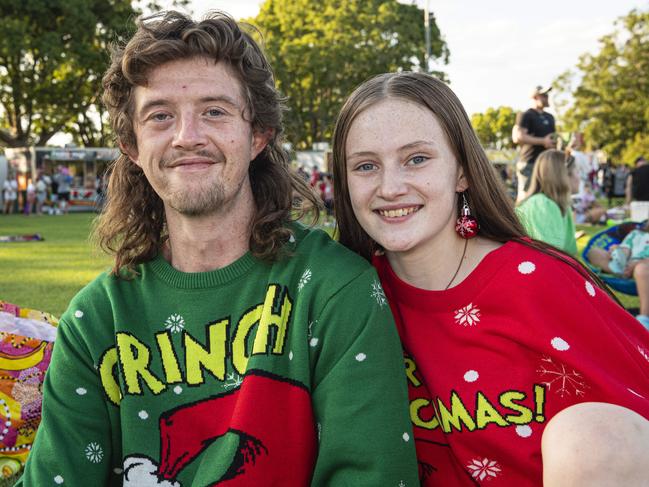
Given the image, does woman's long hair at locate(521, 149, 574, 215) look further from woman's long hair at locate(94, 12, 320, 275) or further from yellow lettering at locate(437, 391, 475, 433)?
yellow lettering at locate(437, 391, 475, 433)

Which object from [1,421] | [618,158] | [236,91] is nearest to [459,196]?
[236,91]

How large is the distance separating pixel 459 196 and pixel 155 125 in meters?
1.18

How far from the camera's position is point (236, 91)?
2.54 metres

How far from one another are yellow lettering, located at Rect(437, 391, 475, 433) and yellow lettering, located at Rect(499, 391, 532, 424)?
0.38 feet

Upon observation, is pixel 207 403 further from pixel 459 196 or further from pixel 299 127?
pixel 299 127

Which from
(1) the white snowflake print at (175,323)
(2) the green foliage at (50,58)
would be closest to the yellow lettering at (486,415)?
(1) the white snowflake print at (175,323)

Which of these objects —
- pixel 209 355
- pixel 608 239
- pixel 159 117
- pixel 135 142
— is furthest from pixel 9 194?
pixel 209 355

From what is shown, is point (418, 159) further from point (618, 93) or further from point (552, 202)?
point (618, 93)

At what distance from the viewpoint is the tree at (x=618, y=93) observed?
46.4 m

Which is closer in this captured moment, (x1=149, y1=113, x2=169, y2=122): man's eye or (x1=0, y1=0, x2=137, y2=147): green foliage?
(x1=149, y1=113, x2=169, y2=122): man's eye

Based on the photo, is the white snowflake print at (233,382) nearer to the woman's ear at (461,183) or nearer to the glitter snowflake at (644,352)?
the woman's ear at (461,183)

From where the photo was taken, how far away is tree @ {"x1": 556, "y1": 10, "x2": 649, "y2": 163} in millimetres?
46438

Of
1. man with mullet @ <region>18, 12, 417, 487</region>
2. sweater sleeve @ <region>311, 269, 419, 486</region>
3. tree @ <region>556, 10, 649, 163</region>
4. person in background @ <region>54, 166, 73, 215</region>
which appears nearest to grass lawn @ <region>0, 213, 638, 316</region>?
man with mullet @ <region>18, 12, 417, 487</region>

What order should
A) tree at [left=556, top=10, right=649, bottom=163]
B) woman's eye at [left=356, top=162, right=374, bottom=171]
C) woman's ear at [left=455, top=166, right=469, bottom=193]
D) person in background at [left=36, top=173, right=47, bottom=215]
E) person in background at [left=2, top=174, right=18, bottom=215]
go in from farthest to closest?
tree at [left=556, top=10, right=649, bottom=163] < person in background at [left=36, top=173, right=47, bottom=215] < person in background at [left=2, top=174, right=18, bottom=215] < woman's ear at [left=455, top=166, right=469, bottom=193] < woman's eye at [left=356, top=162, right=374, bottom=171]
